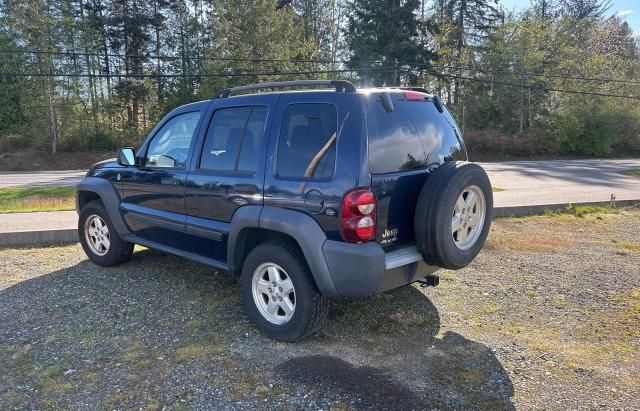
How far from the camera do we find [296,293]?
3406 millimetres

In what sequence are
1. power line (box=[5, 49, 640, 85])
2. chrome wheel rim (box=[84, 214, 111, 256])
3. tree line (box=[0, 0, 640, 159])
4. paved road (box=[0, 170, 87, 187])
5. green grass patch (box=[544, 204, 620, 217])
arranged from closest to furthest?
chrome wheel rim (box=[84, 214, 111, 256]) < green grass patch (box=[544, 204, 620, 217]) < paved road (box=[0, 170, 87, 187]) < power line (box=[5, 49, 640, 85]) < tree line (box=[0, 0, 640, 159])

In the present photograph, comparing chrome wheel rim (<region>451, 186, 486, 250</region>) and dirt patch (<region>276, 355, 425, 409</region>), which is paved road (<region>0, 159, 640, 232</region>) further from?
chrome wheel rim (<region>451, 186, 486, 250</region>)

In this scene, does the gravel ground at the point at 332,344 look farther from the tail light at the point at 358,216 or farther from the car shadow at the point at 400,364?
the tail light at the point at 358,216

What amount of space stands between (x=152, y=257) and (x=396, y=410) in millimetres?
4034

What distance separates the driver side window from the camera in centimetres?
434

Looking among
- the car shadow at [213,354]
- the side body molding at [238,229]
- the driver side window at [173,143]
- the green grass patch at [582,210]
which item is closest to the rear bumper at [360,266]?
the car shadow at [213,354]

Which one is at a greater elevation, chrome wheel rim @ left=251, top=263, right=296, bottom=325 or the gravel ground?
chrome wheel rim @ left=251, top=263, right=296, bottom=325

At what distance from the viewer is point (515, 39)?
3192 centimetres

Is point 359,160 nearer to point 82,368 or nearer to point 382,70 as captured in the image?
point 82,368

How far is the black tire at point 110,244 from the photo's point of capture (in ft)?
17.0

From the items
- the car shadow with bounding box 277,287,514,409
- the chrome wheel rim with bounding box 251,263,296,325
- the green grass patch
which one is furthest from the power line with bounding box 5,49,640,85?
the car shadow with bounding box 277,287,514,409

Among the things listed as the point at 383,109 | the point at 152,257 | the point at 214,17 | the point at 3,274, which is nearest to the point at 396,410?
the point at 383,109

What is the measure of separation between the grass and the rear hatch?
301 inches

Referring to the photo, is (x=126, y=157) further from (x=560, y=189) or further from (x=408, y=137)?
(x=560, y=189)
